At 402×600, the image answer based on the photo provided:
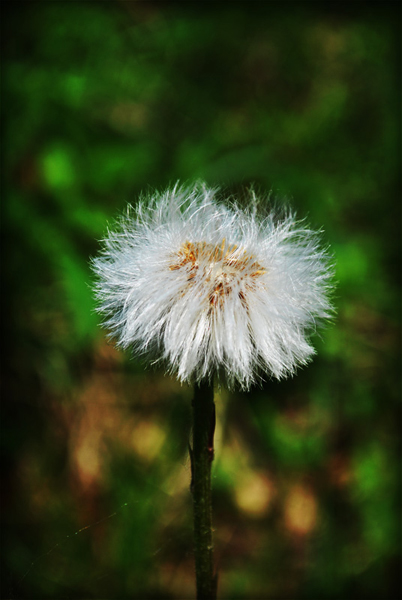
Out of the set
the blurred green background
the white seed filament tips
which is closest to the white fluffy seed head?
the white seed filament tips

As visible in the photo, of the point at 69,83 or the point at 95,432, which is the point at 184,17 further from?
the point at 95,432

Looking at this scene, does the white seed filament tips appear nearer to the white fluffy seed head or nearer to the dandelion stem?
the white fluffy seed head

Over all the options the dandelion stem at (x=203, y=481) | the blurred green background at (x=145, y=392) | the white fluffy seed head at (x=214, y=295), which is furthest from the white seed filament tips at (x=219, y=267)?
the blurred green background at (x=145, y=392)

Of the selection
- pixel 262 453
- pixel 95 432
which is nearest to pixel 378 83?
pixel 262 453

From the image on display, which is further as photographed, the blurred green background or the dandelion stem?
the blurred green background

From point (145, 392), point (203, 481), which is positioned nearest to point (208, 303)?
point (203, 481)

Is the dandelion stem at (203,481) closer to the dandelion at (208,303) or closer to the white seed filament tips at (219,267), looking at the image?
the dandelion at (208,303)

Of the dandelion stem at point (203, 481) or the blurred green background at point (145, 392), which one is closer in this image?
the dandelion stem at point (203, 481)
